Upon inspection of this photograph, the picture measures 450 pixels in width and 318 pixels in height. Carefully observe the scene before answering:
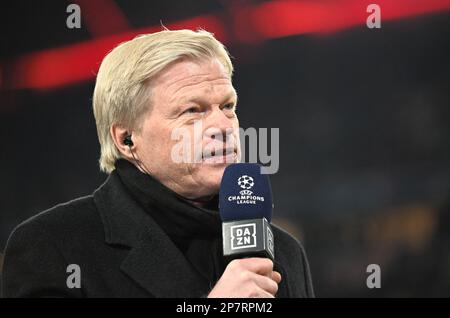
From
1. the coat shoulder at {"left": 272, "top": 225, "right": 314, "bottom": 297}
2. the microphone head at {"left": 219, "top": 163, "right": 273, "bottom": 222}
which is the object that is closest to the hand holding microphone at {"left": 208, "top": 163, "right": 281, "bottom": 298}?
the microphone head at {"left": 219, "top": 163, "right": 273, "bottom": 222}

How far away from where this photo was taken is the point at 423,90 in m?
2.94

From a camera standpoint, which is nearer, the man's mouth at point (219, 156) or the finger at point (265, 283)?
the finger at point (265, 283)

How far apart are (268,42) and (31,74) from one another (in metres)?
0.93

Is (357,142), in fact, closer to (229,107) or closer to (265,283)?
(229,107)

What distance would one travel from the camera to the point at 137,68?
4.99 ft

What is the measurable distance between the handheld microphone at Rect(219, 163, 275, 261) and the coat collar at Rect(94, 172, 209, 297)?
0.71 feet

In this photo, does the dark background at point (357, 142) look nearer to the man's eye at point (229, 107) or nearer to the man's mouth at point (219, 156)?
the man's eye at point (229, 107)

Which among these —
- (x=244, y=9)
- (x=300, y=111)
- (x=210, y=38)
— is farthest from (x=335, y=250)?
(x=210, y=38)

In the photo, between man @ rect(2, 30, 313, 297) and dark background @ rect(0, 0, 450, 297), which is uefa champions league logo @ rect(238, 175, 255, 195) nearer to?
man @ rect(2, 30, 313, 297)

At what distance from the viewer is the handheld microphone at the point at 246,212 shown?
118 cm

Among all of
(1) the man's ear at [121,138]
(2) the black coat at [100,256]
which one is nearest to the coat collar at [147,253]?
(2) the black coat at [100,256]

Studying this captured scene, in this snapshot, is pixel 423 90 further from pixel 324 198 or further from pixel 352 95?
pixel 324 198

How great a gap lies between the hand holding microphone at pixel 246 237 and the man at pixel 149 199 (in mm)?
190

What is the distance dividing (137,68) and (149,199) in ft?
0.94
